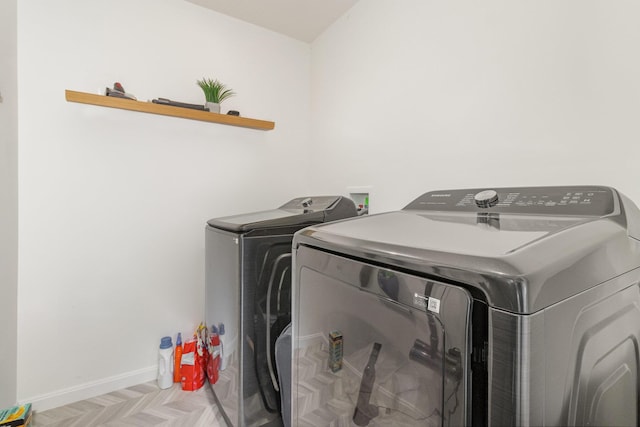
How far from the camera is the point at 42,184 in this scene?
1.66 m

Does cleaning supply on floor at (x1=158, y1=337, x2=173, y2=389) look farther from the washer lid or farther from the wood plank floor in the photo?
the washer lid

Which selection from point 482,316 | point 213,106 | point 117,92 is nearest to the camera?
point 482,316

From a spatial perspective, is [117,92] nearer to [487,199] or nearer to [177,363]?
[177,363]

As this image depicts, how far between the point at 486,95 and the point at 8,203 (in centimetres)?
236

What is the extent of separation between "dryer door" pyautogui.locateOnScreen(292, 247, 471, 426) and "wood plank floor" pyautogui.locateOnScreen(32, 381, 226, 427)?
1001 mm

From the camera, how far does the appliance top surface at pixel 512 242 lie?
463mm

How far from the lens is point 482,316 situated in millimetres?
493

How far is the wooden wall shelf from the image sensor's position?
1665 millimetres

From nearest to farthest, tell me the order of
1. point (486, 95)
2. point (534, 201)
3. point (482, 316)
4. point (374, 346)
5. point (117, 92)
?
point (482, 316), point (374, 346), point (534, 201), point (486, 95), point (117, 92)

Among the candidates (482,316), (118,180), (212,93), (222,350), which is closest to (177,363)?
(222,350)

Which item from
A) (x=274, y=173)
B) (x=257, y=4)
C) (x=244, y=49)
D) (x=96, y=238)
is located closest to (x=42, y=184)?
(x=96, y=238)

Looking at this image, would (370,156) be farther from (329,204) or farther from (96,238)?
(96,238)

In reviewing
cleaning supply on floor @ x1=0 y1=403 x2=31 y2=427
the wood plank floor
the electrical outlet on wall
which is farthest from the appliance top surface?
cleaning supply on floor @ x1=0 y1=403 x2=31 y2=427

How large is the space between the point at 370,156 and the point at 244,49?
137 cm
